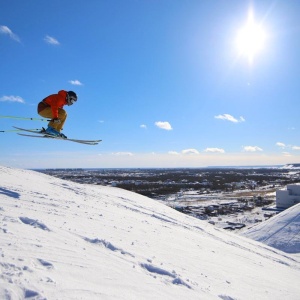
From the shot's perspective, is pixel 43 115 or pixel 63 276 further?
pixel 43 115

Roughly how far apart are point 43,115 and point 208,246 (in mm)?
7295

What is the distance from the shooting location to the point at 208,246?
969cm

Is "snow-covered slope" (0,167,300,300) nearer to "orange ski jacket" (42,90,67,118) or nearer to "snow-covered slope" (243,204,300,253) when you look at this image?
"orange ski jacket" (42,90,67,118)

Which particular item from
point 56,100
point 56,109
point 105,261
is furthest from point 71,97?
point 105,261

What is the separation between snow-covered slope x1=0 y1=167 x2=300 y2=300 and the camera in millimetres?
3883

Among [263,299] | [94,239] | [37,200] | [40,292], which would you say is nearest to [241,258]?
[263,299]

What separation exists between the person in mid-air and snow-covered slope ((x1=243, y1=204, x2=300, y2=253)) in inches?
693

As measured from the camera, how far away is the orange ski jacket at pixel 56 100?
9078 mm

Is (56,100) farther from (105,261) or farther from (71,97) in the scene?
(105,261)

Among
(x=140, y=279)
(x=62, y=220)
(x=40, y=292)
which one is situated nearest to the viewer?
(x=40, y=292)

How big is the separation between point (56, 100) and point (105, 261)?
5881mm

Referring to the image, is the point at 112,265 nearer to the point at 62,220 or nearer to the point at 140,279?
the point at 140,279

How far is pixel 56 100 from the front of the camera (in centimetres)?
915

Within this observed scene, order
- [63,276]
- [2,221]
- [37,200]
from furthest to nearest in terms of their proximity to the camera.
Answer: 1. [37,200]
2. [2,221]
3. [63,276]
